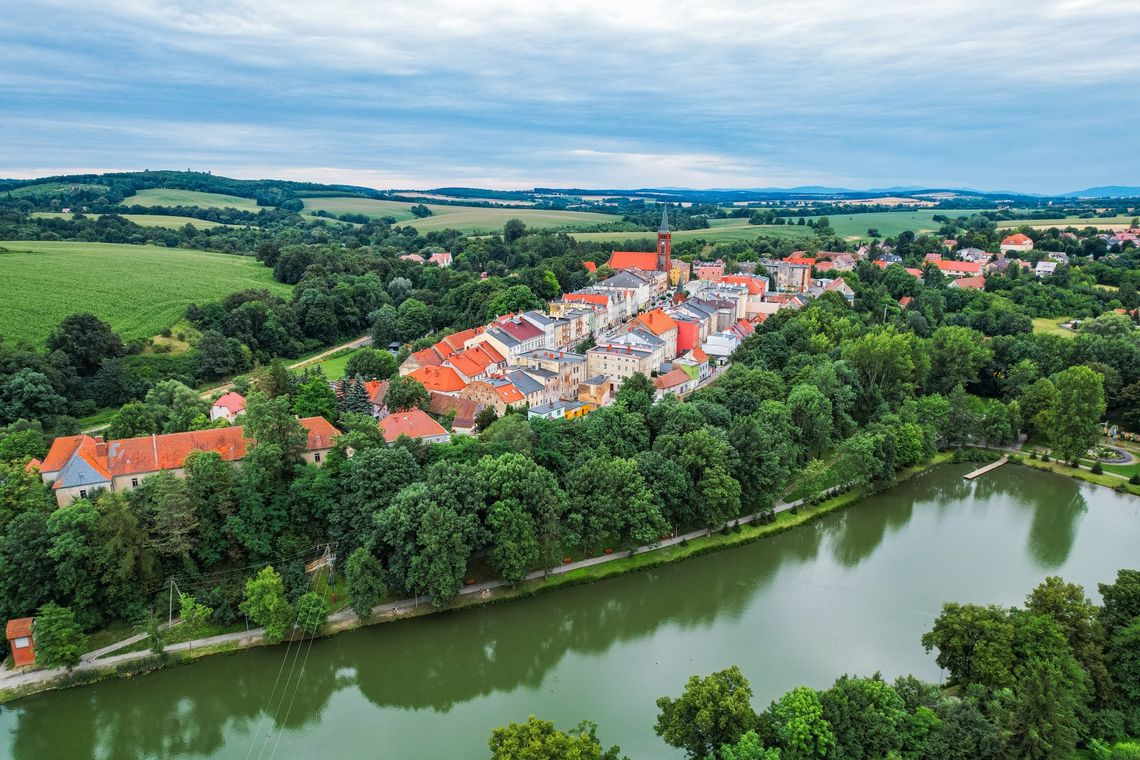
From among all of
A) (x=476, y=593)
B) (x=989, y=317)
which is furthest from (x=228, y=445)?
(x=989, y=317)

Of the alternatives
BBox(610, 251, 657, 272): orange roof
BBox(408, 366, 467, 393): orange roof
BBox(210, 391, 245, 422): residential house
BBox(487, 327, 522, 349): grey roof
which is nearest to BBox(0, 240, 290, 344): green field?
BBox(210, 391, 245, 422): residential house

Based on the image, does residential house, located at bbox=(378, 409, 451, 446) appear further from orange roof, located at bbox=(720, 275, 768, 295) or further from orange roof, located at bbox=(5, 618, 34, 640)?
orange roof, located at bbox=(720, 275, 768, 295)

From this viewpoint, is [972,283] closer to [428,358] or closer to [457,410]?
[428,358]

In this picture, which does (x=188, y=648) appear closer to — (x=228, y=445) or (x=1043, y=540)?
Result: (x=228, y=445)

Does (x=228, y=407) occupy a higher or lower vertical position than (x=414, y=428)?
higher

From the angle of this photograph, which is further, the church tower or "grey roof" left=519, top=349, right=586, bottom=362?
the church tower

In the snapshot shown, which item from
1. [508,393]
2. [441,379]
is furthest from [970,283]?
[441,379]

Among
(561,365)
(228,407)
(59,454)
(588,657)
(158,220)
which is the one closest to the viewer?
(588,657)
